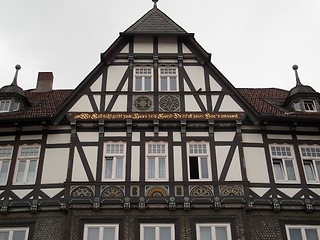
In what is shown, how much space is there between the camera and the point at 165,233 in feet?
64.4

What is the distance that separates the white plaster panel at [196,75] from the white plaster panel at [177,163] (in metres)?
3.75

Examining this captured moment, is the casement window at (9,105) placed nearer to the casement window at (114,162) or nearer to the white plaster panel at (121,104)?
the white plaster panel at (121,104)

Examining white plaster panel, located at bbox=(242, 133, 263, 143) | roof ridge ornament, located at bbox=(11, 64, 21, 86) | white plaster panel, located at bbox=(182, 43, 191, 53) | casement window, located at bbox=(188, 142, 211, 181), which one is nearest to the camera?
casement window, located at bbox=(188, 142, 211, 181)

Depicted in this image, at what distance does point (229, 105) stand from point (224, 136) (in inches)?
69.6

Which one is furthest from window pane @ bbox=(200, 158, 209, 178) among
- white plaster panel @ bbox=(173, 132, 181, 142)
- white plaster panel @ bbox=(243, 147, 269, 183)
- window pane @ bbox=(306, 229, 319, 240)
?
window pane @ bbox=(306, 229, 319, 240)

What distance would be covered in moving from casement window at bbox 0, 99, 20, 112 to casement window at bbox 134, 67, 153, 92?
20.2 ft

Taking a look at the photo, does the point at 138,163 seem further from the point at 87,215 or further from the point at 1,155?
the point at 1,155

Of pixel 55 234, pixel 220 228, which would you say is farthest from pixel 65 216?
pixel 220 228

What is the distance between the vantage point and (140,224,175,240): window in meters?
19.5

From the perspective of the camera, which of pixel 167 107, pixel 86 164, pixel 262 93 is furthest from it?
pixel 262 93

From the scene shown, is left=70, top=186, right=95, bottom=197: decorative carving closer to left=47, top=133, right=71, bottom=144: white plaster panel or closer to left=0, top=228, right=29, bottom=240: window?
left=0, top=228, right=29, bottom=240: window

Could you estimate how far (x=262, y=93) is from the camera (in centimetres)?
2842

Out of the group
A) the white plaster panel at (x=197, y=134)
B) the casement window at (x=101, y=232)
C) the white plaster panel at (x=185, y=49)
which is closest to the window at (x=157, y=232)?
the casement window at (x=101, y=232)

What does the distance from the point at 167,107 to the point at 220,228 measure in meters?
6.37
